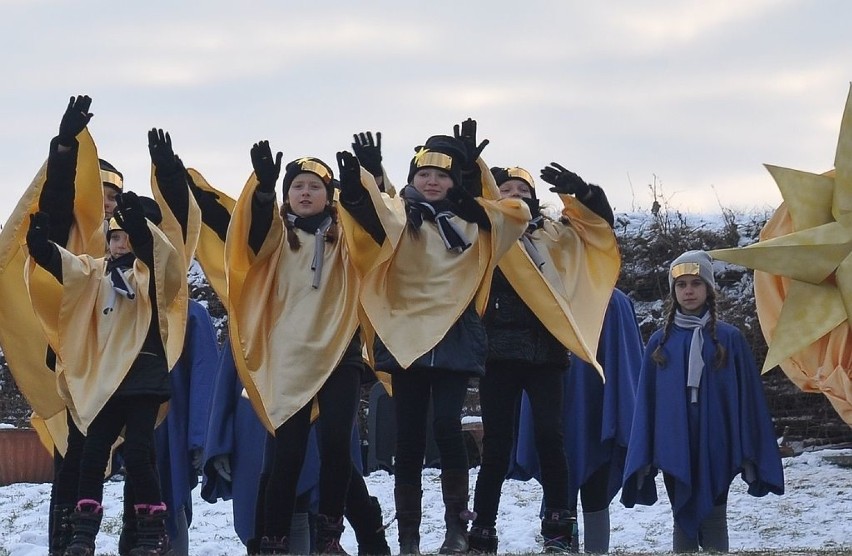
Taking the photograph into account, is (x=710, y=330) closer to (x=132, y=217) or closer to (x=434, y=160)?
(x=434, y=160)

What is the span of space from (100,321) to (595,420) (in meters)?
2.83

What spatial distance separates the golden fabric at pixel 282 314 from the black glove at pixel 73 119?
0.87 m

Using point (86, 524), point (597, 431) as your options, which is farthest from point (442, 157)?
point (86, 524)

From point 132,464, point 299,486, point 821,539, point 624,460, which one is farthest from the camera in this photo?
point 821,539

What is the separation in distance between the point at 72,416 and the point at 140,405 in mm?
348

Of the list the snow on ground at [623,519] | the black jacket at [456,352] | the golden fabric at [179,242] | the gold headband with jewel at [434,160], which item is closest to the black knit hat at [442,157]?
the gold headband with jewel at [434,160]

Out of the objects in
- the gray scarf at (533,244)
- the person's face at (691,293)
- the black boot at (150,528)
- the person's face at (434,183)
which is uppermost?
the person's face at (434,183)

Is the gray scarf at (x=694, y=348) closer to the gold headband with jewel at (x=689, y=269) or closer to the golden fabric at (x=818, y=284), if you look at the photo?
the gold headband with jewel at (x=689, y=269)

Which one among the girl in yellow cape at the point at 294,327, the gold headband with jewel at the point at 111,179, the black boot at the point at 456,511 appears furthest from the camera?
the gold headband with jewel at the point at 111,179

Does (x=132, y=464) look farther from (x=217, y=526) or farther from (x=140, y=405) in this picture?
(x=217, y=526)

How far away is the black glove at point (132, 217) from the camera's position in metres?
7.02

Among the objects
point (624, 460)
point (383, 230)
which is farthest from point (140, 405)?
point (624, 460)

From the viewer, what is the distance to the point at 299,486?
8039mm

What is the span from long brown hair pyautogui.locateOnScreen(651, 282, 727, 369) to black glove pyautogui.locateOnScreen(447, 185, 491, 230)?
1.45 meters
